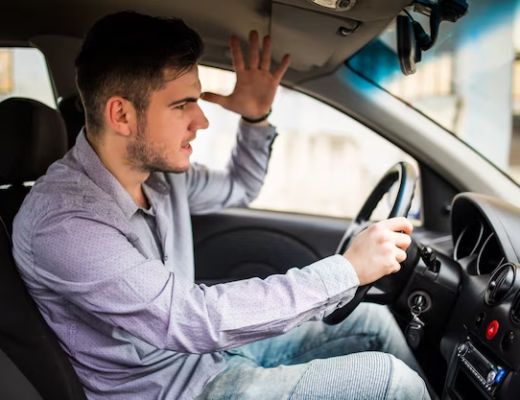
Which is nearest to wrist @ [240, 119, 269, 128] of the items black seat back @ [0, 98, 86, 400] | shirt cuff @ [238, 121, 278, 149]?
shirt cuff @ [238, 121, 278, 149]

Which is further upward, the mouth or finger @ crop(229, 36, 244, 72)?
finger @ crop(229, 36, 244, 72)

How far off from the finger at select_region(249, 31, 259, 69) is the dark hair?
299 mm

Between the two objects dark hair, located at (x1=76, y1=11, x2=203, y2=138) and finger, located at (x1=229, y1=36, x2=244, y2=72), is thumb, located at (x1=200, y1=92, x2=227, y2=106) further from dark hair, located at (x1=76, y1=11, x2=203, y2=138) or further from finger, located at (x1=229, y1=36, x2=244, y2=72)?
dark hair, located at (x1=76, y1=11, x2=203, y2=138)

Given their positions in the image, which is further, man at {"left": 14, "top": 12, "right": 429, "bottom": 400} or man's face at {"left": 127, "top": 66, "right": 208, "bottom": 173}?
man's face at {"left": 127, "top": 66, "right": 208, "bottom": 173}

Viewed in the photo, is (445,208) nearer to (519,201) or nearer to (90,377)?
(519,201)

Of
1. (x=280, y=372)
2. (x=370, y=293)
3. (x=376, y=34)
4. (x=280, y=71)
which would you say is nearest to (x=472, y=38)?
(x=376, y=34)

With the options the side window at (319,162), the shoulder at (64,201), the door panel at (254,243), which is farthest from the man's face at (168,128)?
the side window at (319,162)

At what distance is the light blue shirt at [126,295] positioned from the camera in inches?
47.4

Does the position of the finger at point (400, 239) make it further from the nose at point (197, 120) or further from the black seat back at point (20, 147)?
the black seat back at point (20, 147)

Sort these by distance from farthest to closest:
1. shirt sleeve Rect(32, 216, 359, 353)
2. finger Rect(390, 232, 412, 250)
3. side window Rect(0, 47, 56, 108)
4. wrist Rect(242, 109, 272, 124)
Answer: side window Rect(0, 47, 56, 108) → wrist Rect(242, 109, 272, 124) → finger Rect(390, 232, 412, 250) → shirt sleeve Rect(32, 216, 359, 353)

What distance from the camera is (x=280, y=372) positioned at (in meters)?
1.38

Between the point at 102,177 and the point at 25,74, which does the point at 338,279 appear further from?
the point at 25,74

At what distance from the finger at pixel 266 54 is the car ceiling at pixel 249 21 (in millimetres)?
25

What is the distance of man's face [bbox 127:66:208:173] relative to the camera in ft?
4.74
